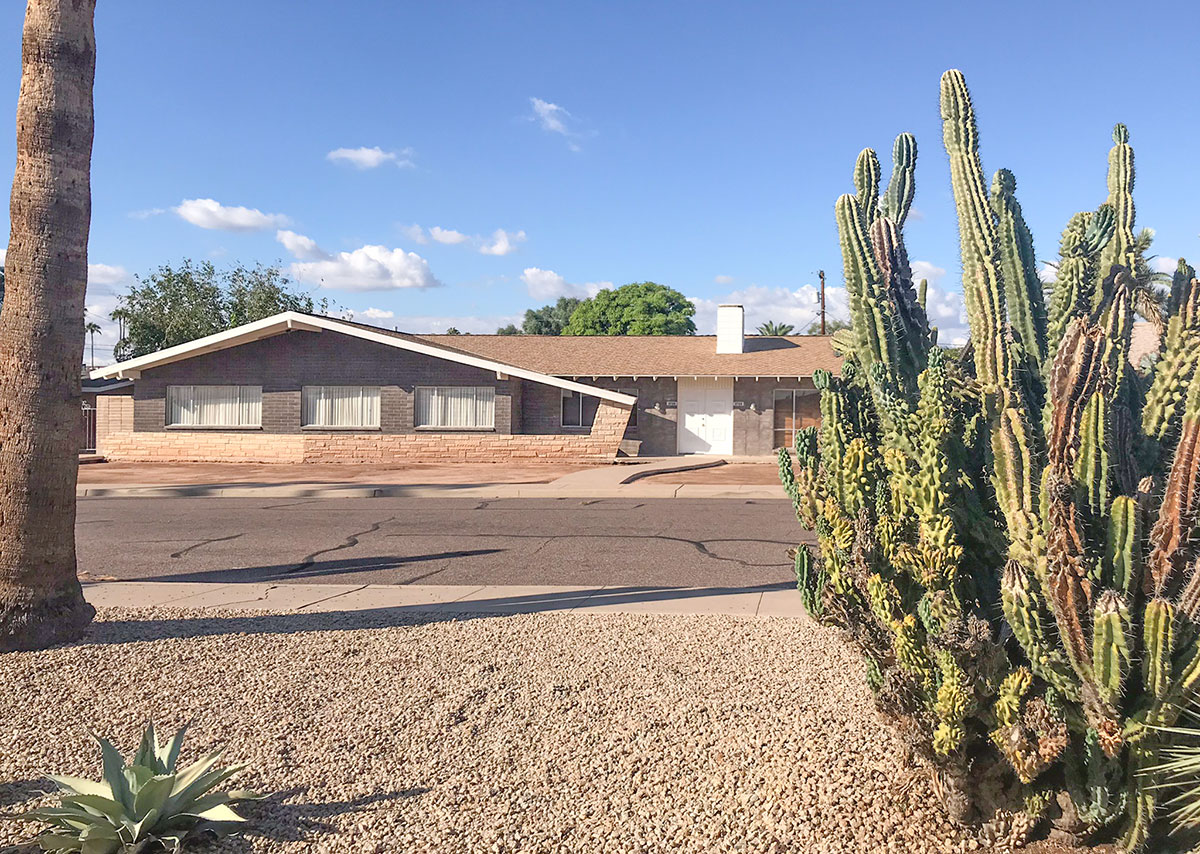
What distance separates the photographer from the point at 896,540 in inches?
133

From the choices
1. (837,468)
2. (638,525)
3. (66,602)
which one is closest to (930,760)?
(837,468)

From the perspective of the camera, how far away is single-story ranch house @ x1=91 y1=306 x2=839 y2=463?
26641 millimetres

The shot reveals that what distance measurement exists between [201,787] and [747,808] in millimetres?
2192

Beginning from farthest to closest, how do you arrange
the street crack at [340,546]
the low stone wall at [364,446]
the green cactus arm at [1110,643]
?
the low stone wall at [364,446] < the street crack at [340,546] < the green cactus arm at [1110,643]

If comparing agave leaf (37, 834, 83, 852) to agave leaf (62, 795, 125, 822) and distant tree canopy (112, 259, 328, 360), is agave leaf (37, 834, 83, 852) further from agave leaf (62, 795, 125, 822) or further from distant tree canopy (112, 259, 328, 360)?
distant tree canopy (112, 259, 328, 360)

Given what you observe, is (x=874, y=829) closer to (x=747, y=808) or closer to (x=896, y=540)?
(x=747, y=808)

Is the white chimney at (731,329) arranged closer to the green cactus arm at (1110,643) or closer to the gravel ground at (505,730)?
the gravel ground at (505,730)

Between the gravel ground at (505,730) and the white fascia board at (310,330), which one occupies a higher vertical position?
the white fascia board at (310,330)

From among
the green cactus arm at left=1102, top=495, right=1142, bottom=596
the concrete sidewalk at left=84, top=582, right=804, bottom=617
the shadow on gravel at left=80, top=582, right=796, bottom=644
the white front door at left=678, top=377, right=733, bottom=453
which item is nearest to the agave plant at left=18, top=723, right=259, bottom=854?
the shadow on gravel at left=80, top=582, right=796, bottom=644

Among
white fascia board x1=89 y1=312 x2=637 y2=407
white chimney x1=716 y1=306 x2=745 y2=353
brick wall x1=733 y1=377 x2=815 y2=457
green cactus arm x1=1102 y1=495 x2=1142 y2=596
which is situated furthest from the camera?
white chimney x1=716 y1=306 x2=745 y2=353

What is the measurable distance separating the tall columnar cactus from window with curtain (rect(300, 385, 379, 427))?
2430 cm

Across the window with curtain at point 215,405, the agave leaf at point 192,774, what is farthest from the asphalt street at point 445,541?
the window with curtain at point 215,405

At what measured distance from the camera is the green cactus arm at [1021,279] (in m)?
3.69

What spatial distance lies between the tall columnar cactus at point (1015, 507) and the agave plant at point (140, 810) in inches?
100
